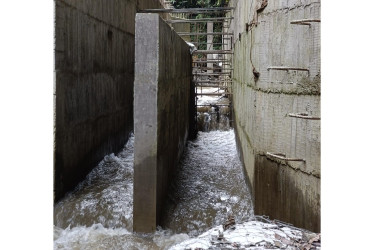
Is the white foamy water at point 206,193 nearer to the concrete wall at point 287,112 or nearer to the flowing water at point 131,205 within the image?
the flowing water at point 131,205

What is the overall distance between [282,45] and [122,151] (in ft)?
24.4

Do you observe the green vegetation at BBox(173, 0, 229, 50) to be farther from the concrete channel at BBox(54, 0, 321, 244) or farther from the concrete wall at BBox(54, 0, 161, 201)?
the concrete channel at BBox(54, 0, 321, 244)

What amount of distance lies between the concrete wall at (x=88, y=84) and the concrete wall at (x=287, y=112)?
140 inches

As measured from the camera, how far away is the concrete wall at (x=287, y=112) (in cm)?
446

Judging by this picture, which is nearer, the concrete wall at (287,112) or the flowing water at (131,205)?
the concrete wall at (287,112)

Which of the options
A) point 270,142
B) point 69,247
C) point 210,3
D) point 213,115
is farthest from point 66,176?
point 210,3

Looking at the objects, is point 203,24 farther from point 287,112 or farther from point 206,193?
point 287,112

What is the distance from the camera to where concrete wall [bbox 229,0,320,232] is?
175 inches

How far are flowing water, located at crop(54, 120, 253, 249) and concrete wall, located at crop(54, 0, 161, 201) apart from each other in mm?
498

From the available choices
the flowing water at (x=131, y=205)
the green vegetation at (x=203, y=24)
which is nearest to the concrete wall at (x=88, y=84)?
the flowing water at (x=131, y=205)

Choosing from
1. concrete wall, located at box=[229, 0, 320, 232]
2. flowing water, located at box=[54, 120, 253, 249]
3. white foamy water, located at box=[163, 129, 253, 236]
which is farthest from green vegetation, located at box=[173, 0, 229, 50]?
concrete wall, located at box=[229, 0, 320, 232]

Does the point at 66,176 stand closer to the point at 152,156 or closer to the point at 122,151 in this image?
the point at 152,156

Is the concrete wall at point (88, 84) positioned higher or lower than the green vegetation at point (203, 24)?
lower

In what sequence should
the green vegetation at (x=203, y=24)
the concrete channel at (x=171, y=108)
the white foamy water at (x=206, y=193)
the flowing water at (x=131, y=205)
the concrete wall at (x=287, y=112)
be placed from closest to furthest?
the concrete wall at (x=287, y=112)
the concrete channel at (x=171, y=108)
the flowing water at (x=131, y=205)
the white foamy water at (x=206, y=193)
the green vegetation at (x=203, y=24)
